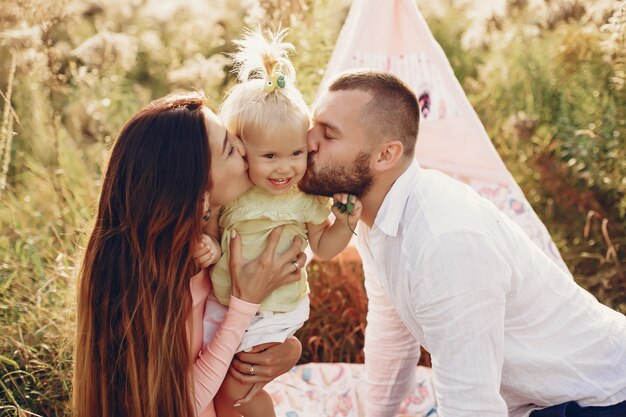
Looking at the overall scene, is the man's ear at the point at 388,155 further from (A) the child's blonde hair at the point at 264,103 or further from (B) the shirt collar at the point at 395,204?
(A) the child's blonde hair at the point at 264,103

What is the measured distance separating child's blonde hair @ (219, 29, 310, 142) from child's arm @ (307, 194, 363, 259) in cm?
29

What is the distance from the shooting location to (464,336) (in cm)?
217

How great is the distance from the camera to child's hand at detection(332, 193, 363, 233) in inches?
94.8

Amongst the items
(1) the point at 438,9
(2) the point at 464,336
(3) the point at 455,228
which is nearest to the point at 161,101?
(3) the point at 455,228

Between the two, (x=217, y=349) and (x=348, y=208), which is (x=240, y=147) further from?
(x=217, y=349)

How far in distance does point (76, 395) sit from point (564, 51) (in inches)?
136

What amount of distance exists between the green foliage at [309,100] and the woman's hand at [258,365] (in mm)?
665

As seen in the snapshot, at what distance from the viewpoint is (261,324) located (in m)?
2.45

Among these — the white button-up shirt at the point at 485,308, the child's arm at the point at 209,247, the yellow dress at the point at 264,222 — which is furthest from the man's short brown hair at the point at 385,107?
the child's arm at the point at 209,247

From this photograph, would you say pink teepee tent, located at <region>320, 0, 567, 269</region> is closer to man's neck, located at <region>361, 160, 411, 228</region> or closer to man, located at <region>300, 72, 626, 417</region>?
man, located at <region>300, 72, 626, 417</region>

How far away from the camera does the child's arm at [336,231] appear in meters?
2.42

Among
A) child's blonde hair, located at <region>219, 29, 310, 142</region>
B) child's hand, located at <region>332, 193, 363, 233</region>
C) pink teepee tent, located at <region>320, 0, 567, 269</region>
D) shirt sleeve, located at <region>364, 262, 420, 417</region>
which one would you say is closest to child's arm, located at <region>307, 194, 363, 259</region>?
child's hand, located at <region>332, 193, 363, 233</region>

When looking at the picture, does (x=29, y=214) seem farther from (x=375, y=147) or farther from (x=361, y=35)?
(x=375, y=147)

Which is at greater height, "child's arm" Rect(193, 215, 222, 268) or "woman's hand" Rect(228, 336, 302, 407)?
"child's arm" Rect(193, 215, 222, 268)
